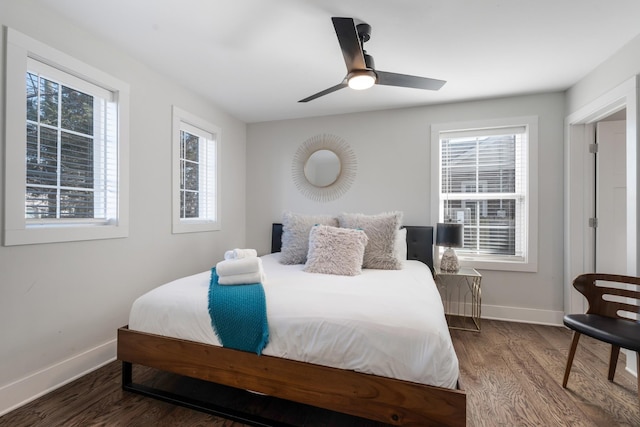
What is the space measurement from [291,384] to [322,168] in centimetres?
262

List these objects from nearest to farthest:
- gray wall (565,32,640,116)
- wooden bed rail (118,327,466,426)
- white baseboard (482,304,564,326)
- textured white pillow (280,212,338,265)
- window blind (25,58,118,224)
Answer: wooden bed rail (118,327,466,426) → window blind (25,58,118,224) → gray wall (565,32,640,116) → textured white pillow (280,212,338,265) → white baseboard (482,304,564,326)

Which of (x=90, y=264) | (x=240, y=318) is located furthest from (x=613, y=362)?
(x=90, y=264)

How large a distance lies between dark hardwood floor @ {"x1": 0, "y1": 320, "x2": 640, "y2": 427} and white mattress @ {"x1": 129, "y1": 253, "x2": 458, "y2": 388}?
0.43 metres

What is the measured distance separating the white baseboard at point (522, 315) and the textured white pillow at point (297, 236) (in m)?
1.97

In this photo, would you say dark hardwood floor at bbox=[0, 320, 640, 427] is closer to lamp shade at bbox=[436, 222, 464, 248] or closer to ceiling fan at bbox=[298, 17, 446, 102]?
lamp shade at bbox=[436, 222, 464, 248]

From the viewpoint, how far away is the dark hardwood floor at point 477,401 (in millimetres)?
1537

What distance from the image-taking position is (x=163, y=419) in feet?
5.08

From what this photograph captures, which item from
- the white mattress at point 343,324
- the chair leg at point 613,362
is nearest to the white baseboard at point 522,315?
the chair leg at point 613,362

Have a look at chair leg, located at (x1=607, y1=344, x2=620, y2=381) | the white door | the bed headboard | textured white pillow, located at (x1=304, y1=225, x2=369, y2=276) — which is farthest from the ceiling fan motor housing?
chair leg, located at (x1=607, y1=344, x2=620, y2=381)

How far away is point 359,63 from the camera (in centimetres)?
172

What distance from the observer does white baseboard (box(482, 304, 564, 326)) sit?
114 inches

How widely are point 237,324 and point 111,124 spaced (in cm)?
191

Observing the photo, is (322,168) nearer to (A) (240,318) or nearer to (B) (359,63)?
(B) (359,63)

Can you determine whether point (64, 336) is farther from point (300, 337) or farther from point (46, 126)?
point (300, 337)
